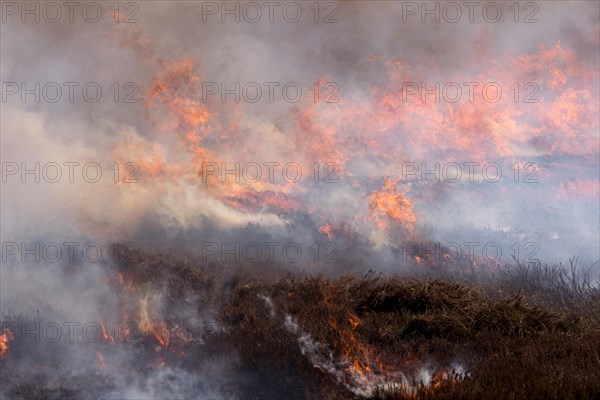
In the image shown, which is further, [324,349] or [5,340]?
[324,349]

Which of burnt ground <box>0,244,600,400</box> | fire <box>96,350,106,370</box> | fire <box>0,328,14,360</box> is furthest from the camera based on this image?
fire <box>0,328,14,360</box>

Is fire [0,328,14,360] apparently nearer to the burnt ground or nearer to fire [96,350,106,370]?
the burnt ground

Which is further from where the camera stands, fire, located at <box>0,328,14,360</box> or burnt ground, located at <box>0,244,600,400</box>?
fire, located at <box>0,328,14,360</box>

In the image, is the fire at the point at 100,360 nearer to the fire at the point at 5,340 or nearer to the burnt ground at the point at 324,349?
the burnt ground at the point at 324,349

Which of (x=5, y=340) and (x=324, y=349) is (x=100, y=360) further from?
(x=324, y=349)

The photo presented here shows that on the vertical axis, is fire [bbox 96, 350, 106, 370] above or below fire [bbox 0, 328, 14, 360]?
below

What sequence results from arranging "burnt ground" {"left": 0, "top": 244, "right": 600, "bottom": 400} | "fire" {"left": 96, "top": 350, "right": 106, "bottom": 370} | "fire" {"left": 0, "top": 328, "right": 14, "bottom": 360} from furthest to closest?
"fire" {"left": 0, "top": 328, "right": 14, "bottom": 360}, "fire" {"left": 96, "top": 350, "right": 106, "bottom": 370}, "burnt ground" {"left": 0, "top": 244, "right": 600, "bottom": 400}

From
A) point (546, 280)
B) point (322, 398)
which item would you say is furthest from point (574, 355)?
point (546, 280)

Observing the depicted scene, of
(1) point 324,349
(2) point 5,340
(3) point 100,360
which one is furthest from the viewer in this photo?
(1) point 324,349

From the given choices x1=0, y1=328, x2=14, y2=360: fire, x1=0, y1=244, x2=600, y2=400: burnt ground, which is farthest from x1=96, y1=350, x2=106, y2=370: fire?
x1=0, y1=328, x2=14, y2=360: fire

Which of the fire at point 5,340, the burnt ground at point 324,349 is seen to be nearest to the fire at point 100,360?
the burnt ground at point 324,349

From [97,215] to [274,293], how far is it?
19.5ft

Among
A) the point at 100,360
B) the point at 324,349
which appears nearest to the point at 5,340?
the point at 100,360

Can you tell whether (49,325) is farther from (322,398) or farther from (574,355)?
(574,355)
